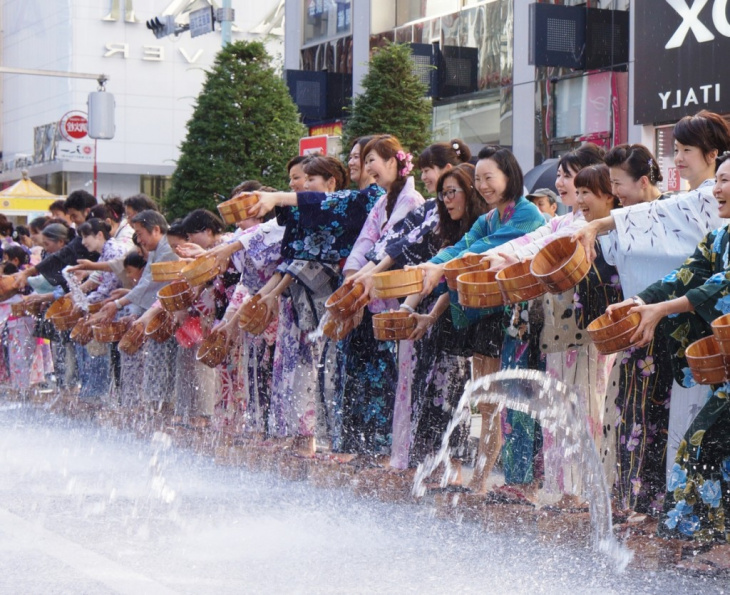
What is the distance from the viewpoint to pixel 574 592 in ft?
13.6

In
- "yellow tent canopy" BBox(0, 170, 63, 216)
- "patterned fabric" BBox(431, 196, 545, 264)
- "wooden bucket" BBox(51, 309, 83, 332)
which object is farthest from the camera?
"yellow tent canopy" BBox(0, 170, 63, 216)

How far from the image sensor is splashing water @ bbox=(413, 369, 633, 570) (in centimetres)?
533

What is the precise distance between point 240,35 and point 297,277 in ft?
135

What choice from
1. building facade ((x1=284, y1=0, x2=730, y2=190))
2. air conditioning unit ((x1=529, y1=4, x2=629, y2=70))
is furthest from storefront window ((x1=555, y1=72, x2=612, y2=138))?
air conditioning unit ((x1=529, y1=4, x2=629, y2=70))

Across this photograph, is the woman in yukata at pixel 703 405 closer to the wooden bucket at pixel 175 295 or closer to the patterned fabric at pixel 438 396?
the patterned fabric at pixel 438 396

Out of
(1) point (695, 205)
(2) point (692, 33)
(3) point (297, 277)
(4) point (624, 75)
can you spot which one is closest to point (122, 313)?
(3) point (297, 277)

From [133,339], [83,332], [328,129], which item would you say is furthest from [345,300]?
[328,129]

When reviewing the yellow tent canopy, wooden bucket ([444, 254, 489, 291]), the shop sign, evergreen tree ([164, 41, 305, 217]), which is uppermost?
the shop sign

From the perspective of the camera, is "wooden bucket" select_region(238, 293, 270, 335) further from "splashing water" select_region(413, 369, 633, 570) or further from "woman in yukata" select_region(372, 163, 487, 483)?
"splashing water" select_region(413, 369, 633, 570)

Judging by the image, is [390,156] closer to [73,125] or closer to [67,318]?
[67,318]

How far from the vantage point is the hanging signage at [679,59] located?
12965mm

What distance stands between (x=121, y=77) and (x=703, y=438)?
145ft

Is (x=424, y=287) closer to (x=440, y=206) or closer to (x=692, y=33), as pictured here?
(x=440, y=206)

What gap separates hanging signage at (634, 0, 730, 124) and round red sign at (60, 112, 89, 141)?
16000 mm
